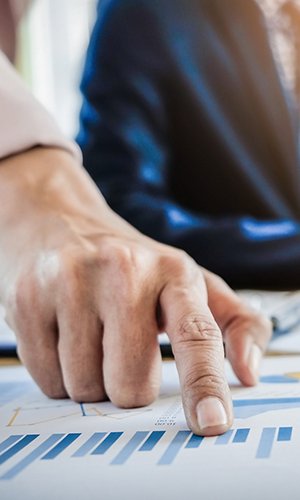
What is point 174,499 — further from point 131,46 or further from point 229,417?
point 131,46

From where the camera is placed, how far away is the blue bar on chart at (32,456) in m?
0.32

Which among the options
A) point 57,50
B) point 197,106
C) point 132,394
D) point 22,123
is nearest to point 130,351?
point 132,394

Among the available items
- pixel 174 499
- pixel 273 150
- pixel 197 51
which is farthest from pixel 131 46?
pixel 174 499

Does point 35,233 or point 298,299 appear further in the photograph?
point 298,299

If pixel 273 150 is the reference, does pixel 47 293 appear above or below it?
above

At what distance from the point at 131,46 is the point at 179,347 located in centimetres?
105

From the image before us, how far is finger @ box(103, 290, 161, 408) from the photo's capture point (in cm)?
44

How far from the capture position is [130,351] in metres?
0.44

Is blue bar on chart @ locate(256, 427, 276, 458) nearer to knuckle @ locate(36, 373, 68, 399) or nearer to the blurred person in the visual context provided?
the blurred person

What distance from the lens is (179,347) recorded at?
42 cm

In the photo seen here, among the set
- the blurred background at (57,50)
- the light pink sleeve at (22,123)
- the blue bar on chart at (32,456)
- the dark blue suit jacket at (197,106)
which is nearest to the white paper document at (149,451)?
the blue bar on chart at (32,456)

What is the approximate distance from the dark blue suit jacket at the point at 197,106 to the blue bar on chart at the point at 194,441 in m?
0.96

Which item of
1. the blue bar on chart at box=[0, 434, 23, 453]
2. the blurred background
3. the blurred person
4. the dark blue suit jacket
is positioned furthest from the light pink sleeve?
the blurred background

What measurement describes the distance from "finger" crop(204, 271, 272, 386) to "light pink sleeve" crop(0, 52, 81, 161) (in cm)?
17
